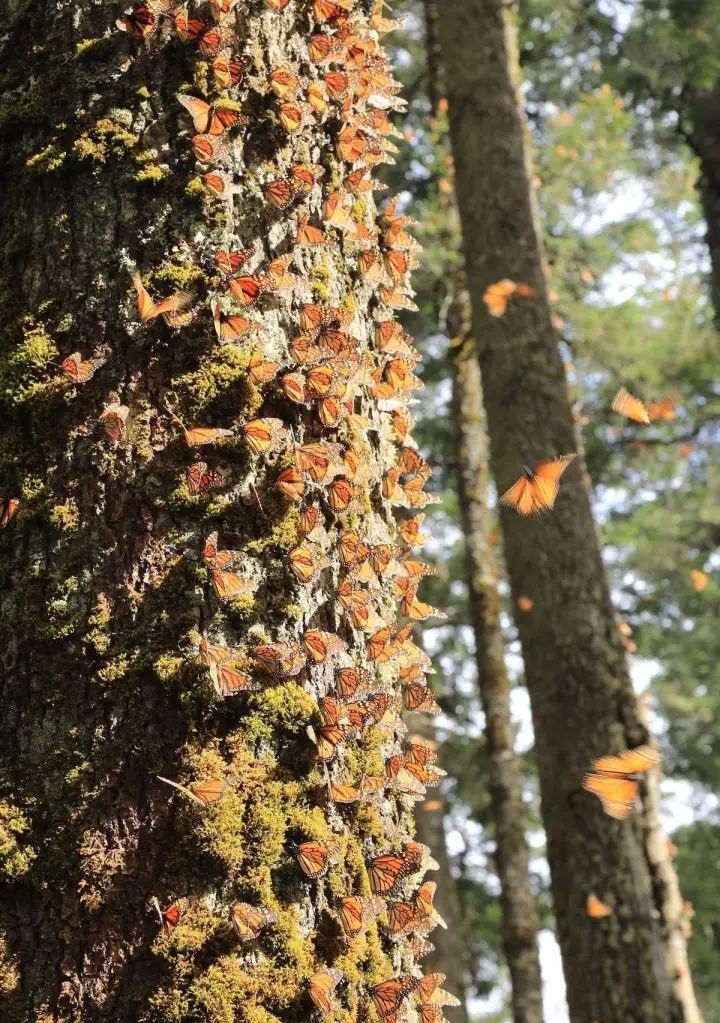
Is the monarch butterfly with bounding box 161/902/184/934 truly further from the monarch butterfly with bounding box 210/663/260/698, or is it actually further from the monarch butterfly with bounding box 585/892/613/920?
the monarch butterfly with bounding box 585/892/613/920

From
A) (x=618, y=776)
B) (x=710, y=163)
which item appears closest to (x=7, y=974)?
(x=618, y=776)

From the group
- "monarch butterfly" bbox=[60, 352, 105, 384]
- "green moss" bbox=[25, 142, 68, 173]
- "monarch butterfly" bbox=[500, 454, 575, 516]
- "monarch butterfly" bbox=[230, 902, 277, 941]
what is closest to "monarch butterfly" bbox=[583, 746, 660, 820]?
"monarch butterfly" bbox=[500, 454, 575, 516]

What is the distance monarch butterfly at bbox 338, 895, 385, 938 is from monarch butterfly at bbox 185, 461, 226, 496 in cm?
67

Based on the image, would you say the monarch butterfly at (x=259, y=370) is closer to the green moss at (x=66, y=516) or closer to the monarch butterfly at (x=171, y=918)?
the green moss at (x=66, y=516)

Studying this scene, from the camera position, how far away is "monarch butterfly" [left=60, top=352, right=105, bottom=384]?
1483 mm

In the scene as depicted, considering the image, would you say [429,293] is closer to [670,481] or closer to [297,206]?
[670,481]

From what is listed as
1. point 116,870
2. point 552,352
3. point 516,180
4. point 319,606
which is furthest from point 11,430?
point 516,180

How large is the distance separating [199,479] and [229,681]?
0.32 meters

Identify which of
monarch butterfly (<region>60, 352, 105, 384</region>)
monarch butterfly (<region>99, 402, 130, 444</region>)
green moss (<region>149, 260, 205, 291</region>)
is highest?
green moss (<region>149, 260, 205, 291</region>)

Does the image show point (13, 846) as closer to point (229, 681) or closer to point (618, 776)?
point (229, 681)

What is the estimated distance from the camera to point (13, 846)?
4.33 feet

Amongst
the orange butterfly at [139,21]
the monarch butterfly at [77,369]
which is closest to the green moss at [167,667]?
the monarch butterfly at [77,369]

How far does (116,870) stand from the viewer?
1296 millimetres

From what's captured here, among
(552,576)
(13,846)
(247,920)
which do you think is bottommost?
(247,920)
